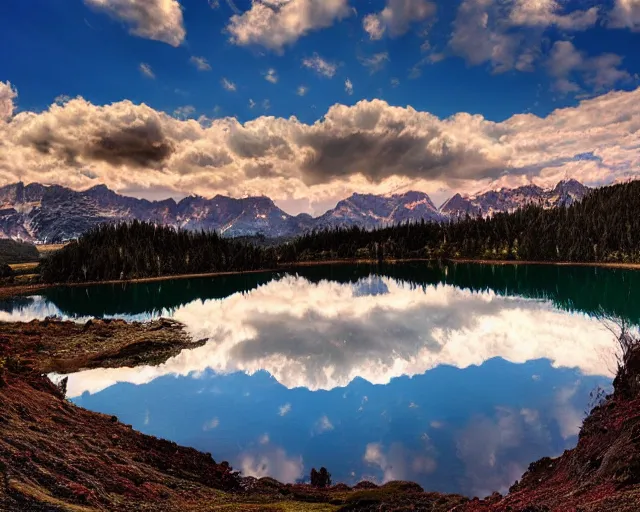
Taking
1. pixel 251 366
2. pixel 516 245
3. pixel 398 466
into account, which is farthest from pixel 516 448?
pixel 516 245

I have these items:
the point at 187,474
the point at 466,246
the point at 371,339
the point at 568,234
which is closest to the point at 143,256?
the point at 371,339

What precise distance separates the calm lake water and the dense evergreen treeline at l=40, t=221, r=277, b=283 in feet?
308

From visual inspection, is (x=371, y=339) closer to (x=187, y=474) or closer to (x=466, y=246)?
(x=187, y=474)

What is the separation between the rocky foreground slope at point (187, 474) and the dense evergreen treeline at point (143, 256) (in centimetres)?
14215

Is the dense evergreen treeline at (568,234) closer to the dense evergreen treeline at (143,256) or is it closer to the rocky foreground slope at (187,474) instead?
the dense evergreen treeline at (143,256)

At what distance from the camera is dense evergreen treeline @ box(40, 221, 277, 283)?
154 meters

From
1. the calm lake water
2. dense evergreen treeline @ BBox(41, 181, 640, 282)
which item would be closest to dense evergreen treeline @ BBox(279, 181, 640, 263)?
dense evergreen treeline @ BBox(41, 181, 640, 282)

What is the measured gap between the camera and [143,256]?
534ft

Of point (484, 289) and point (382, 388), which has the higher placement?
point (484, 289)

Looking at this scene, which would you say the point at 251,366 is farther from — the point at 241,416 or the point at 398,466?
the point at 398,466

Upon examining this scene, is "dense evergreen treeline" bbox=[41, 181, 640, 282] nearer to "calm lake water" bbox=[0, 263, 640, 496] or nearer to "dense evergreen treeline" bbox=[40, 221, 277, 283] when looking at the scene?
"dense evergreen treeline" bbox=[40, 221, 277, 283]

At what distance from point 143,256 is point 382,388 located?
151276 millimetres

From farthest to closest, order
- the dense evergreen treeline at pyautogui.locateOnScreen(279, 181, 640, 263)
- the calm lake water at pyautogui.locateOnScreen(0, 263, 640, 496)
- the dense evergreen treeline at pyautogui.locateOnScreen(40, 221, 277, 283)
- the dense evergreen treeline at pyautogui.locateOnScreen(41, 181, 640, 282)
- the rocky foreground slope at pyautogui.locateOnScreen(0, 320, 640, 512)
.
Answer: the dense evergreen treeline at pyautogui.locateOnScreen(40, 221, 277, 283)
the dense evergreen treeline at pyautogui.locateOnScreen(41, 181, 640, 282)
the dense evergreen treeline at pyautogui.locateOnScreen(279, 181, 640, 263)
the calm lake water at pyautogui.locateOnScreen(0, 263, 640, 496)
the rocky foreground slope at pyautogui.locateOnScreen(0, 320, 640, 512)

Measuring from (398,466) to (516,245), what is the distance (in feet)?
566
